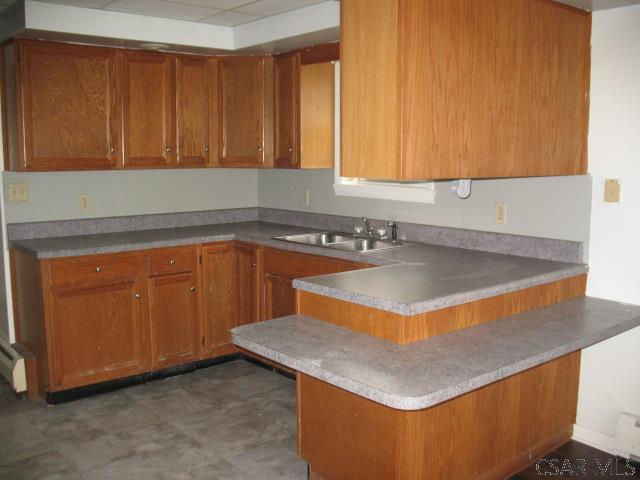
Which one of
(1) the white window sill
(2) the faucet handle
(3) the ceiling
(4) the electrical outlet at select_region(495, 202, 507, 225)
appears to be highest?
(3) the ceiling

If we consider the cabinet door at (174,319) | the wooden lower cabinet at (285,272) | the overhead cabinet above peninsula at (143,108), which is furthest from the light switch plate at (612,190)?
the cabinet door at (174,319)

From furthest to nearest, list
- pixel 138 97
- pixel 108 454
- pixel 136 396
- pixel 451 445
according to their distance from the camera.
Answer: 1. pixel 138 97
2. pixel 136 396
3. pixel 108 454
4. pixel 451 445

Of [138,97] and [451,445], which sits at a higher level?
[138,97]

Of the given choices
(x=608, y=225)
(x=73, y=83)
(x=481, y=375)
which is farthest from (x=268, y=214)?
(x=481, y=375)

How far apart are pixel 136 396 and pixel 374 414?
76.3 inches

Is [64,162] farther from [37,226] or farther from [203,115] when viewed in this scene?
[203,115]

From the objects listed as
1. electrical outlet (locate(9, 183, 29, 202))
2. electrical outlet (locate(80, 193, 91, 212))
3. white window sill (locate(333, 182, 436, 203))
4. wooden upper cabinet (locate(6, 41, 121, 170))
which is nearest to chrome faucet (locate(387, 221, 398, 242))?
white window sill (locate(333, 182, 436, 203))

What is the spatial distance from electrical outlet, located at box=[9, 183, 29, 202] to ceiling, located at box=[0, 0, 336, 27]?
1050 millimetres

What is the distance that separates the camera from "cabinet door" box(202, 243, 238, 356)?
4.17 m

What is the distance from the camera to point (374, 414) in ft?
7.66

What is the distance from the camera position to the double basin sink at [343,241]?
12.7 feet

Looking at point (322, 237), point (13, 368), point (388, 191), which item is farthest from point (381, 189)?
point (13, 368)

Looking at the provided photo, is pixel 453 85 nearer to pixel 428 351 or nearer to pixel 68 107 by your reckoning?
pixel 428 351

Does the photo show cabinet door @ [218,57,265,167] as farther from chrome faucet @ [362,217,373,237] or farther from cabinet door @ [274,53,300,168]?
chrome faucet @ [362,217,373,237]
